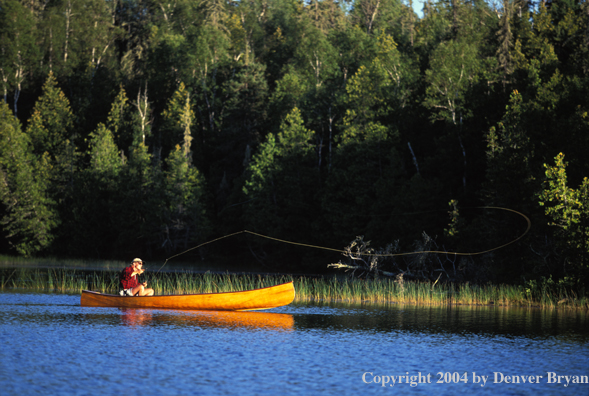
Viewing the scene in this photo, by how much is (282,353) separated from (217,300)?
7095mm

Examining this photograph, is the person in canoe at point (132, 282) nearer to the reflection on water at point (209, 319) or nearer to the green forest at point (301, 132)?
the reflection on water at point (209, 319)

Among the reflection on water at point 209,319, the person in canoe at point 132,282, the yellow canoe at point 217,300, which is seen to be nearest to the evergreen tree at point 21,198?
the yellow canoe at point 217,300

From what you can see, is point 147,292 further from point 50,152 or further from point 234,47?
point 234,47

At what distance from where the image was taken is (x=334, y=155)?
53.7 metres

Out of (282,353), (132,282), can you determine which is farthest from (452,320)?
(132,282)

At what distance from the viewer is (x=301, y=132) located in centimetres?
5669

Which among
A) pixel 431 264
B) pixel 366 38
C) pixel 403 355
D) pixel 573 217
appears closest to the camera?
pixel 403 355

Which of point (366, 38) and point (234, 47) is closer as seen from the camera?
point (366, 38)

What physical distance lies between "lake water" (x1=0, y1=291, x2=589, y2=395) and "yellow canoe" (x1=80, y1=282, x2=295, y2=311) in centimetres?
30

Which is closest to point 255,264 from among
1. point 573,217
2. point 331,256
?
point 331,256

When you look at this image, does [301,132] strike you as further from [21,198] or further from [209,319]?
[209,319]

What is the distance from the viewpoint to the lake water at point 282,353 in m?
11.3

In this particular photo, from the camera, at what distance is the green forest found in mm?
35438

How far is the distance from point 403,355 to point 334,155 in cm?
3999
